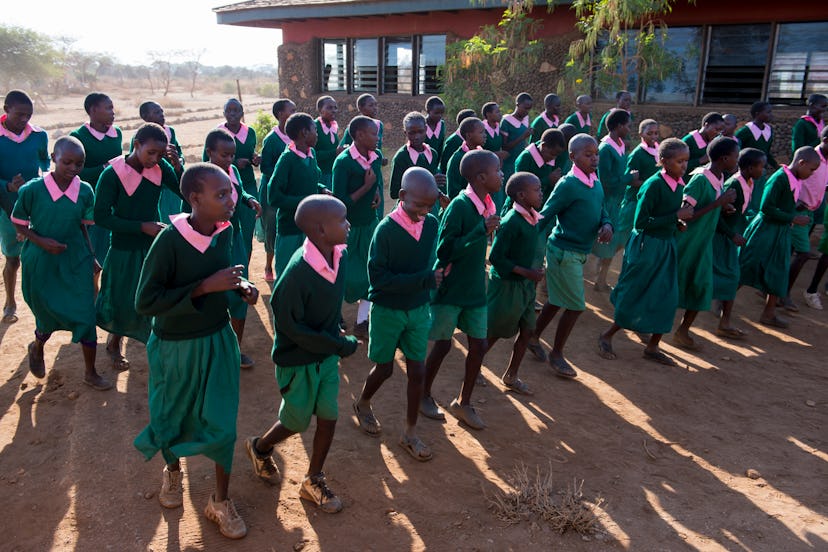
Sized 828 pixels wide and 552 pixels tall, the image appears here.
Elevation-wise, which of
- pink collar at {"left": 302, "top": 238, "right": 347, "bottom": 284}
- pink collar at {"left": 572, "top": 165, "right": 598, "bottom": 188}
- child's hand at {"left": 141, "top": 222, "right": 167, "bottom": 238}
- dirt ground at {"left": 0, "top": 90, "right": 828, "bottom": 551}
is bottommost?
dirt ground at {"left": 0, "top": 90, "right": 828, "bottom": 551}

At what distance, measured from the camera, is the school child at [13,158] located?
5.45 metres

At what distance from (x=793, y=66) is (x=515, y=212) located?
8198mm

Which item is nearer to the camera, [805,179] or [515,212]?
[515,212]

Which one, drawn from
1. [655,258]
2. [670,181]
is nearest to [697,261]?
[655,258]

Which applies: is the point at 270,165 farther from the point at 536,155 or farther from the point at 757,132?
the point at 757,132

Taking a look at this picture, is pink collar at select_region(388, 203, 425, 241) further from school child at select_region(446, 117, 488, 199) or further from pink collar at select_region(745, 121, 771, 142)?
pink collar at select_region(745, 121, 771, 142)

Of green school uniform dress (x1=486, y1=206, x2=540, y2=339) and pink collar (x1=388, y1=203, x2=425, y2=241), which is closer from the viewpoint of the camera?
pink collar (x1=388, y1=203, x2=425, y2=241)

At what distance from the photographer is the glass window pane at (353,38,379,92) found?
570 inches

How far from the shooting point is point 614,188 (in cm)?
646

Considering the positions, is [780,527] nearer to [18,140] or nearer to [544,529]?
[544,529]

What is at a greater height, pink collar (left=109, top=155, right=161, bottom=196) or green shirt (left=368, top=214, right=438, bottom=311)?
pink collar (left=109, top=155, right=161, bottom=196)

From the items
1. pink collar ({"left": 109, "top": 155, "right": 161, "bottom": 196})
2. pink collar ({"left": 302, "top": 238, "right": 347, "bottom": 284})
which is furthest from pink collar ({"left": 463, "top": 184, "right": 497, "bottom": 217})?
pink collar ({"left": 109, "top": 155, "right": 161, "bottom": 196})

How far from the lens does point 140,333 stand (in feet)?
14.3

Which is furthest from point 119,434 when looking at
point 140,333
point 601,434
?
point 601,434
